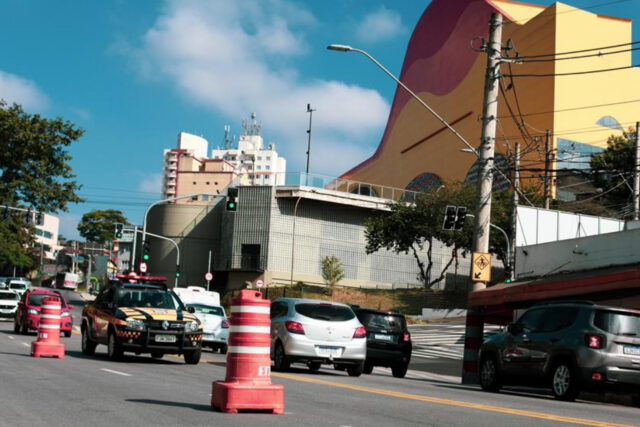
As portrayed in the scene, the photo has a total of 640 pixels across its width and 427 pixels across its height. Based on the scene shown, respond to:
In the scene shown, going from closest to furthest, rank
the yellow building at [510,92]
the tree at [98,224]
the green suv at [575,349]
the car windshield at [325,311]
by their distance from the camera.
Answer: the green suv at [575,349] < the car windshield at [325,311] < the yellow building at [510,92] < the tree at [98,224]

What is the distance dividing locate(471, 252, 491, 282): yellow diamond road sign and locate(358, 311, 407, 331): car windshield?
2.33 m

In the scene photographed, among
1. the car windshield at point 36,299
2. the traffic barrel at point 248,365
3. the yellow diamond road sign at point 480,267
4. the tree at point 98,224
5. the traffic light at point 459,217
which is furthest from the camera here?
the tree at point 98,224

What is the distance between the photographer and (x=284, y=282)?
2992 inches

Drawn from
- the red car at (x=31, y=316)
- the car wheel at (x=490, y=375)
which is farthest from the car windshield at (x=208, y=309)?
the car wheel at (x=490, y=375)

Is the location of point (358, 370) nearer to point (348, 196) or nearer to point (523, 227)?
point (523, 227)

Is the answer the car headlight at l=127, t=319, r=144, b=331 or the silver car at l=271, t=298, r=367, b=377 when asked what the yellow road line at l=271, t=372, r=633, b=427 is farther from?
the car headlight at l=127, t=319, r=144, b=331

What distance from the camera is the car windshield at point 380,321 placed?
75.5ft

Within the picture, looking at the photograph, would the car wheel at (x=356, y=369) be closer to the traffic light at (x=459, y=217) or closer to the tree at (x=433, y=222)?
the traffic light at (x=459, y=217)

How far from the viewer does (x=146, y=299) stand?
795 inches

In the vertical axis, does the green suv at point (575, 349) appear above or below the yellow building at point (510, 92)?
below

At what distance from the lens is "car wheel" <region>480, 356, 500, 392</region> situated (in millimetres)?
17734

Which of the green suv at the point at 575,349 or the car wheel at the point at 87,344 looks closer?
the green suv at the point at 575,349

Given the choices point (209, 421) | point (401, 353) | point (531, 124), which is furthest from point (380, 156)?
point (209, 421)

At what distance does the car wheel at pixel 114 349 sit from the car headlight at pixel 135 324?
605 millimetres
